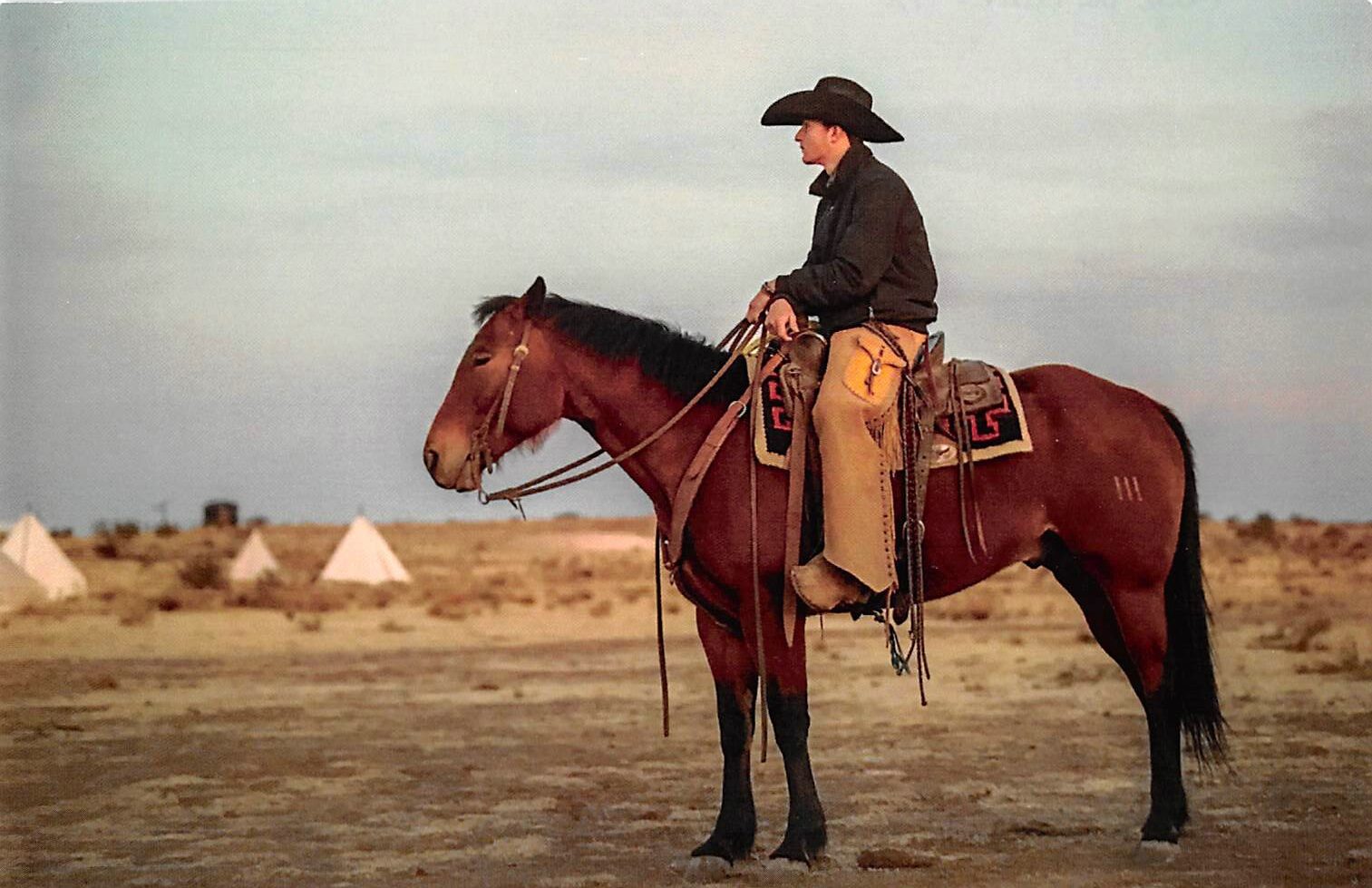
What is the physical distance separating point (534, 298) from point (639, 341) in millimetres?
513

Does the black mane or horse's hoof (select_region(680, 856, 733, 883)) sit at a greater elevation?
the black mane

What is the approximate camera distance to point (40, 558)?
95.1 ft

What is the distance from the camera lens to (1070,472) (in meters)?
7.73

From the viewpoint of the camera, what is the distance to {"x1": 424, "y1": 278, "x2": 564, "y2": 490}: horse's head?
734 cm

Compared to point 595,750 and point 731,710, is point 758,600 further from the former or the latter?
point 595,750

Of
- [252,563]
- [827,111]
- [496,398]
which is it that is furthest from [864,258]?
[252,563]

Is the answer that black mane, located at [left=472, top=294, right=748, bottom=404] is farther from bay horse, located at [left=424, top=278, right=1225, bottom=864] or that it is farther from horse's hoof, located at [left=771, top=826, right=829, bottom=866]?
horse's hoof, located at [left=771, top=826, right=829, bottom=866]

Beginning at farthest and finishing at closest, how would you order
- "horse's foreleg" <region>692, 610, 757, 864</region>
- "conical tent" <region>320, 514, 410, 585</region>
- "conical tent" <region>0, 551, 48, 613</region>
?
"conical tent" <region>320, 514, 410, 585</region> → "conical tent" <region>0, 551, 48, 613</region> → "horse's foreleg" <region>692, 610, 757, 864</region>

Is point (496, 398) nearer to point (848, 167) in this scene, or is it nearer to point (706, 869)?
point (848, 167)

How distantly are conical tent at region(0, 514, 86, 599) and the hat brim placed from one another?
23268mm

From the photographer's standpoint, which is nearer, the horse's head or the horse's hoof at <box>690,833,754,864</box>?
the horse's head

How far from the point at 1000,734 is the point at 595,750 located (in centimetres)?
293

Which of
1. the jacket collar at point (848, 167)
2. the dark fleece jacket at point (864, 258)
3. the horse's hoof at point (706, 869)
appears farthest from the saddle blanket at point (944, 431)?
the horse's hoof at point (706, 869)

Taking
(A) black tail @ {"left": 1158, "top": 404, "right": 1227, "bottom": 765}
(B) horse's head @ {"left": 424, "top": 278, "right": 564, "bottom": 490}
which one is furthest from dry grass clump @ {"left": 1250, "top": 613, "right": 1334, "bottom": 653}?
(B) horse's head @ {"left": 424, "top": 278, "right": 564, "bottom": 490}
